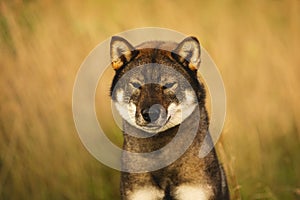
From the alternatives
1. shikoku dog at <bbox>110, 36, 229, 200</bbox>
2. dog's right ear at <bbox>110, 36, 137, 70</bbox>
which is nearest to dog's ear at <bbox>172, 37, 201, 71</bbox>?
shikoku dog at <bbox>110, 36, 229, 200</bbox>

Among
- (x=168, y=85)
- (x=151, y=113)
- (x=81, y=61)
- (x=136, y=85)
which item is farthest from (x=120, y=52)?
(x=81, y=61)

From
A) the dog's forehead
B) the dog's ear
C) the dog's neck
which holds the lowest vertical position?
the dog's neck

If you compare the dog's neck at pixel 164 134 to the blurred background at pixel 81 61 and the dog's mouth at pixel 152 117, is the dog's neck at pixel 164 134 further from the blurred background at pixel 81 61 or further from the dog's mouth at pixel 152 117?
the blurred background at pixel 81 61

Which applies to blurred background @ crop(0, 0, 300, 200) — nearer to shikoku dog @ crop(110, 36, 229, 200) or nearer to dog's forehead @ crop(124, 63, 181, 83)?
shikoku dog @ crop(110, 36, 229, 200)

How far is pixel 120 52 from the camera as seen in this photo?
5.70 m

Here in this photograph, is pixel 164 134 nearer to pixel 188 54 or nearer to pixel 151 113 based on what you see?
pixel 151 113

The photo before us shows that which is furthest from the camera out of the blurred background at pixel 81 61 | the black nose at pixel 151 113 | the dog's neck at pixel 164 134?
the blurred background at pixel 81 61

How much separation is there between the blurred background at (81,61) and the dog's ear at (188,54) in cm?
103

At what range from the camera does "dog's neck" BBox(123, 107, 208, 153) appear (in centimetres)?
560

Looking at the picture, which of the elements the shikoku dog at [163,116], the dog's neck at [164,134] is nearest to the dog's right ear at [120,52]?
the shikoku dog at [163,116]

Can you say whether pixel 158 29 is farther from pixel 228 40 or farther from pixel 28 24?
pixel 28 24

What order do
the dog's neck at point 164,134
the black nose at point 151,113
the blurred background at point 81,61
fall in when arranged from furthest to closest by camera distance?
the blurred background at point 81,61
the dog's neck at point 164,134
the black nose at point 151,113

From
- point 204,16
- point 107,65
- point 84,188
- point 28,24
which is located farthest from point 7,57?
point 204,16

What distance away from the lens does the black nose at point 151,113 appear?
5383 millimetres
